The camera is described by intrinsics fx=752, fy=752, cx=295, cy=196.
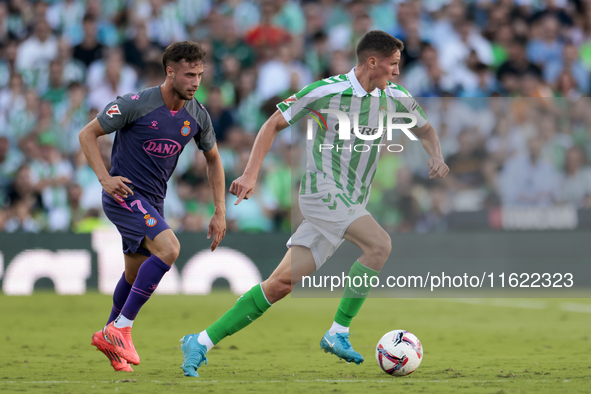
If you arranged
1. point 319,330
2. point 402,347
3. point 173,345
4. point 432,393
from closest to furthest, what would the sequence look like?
point 432,393, point 402,347, point 173,345, point 319,330

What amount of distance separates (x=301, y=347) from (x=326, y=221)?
79.9 inches

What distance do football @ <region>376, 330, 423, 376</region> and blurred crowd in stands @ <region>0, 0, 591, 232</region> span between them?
500cm

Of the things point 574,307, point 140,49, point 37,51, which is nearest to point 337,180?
point 574,307

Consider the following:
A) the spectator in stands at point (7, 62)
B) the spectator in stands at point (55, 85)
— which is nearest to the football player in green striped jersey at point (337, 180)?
the spectator in stands at point (55, 85)

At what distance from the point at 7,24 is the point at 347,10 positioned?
6.44m

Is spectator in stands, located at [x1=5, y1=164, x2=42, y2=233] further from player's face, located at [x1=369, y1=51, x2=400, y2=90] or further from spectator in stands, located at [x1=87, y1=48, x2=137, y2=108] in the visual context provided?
player's face, located at [x1=369, y1=51, x2=400, y2=90]

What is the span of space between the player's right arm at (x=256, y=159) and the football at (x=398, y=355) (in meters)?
1.38

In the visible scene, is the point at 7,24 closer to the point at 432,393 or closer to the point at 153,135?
the point at 153,135

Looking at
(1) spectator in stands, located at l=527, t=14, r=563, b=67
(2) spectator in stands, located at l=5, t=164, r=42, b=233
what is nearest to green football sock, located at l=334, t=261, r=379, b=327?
(2) spectator in stands, located at l=5, t=164, r=42, b=233

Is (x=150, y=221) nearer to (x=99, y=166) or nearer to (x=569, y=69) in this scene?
(x=99, y=166)

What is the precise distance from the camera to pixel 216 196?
5.73m

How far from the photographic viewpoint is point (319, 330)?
26.5 feet

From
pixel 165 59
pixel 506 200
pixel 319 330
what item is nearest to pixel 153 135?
pixel 165 59

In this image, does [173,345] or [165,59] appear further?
[173,345]
